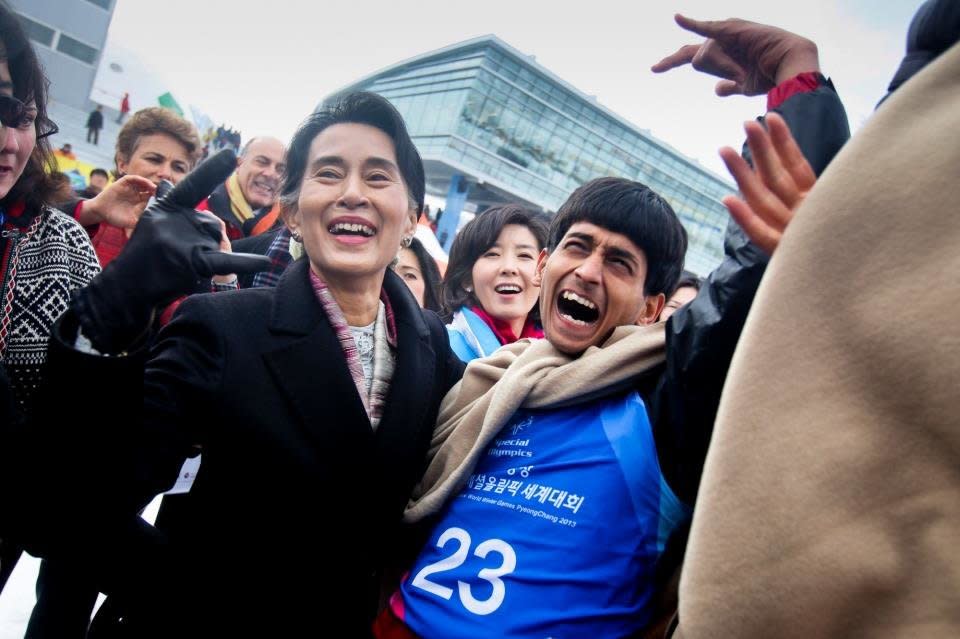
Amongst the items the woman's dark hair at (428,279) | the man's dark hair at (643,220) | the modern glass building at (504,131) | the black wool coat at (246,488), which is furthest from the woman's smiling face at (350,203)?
the modern glass building at (504,131)

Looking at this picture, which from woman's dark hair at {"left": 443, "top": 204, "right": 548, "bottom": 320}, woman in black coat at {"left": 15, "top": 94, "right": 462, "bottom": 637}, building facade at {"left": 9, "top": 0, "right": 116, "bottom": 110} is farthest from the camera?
building facade at {"left": 9, "top": 0, "right": 116, "bottom": 110}

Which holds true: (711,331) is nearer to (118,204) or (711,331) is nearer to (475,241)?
(475,241)

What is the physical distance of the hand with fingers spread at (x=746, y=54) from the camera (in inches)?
43.2

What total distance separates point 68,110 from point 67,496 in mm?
28341

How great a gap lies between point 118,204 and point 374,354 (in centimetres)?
138

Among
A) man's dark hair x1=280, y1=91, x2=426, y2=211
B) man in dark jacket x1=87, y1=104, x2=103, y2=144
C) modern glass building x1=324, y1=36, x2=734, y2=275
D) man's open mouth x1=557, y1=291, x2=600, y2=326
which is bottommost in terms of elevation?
man in dark jacket x1=87, y1=104, x2=103, y2=144

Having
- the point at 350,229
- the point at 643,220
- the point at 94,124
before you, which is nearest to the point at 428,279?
the point at 350,229

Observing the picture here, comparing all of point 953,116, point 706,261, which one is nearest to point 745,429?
point 953,116

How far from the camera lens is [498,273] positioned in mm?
2898

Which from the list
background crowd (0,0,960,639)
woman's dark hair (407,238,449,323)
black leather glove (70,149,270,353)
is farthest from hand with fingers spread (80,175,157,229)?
woman's dark hair (407,238,449,323)

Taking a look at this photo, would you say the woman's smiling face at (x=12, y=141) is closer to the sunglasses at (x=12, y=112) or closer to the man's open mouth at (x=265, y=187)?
the sunglasses at (x=12, y=112)

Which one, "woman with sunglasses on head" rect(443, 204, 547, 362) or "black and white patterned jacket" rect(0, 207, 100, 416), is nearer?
"black and white patterned jacket" rect(0, 207, 100, 416)

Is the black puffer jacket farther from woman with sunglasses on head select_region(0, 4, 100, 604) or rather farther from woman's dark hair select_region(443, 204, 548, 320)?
woman's dark hair select_region(443, 204, 548, 320)

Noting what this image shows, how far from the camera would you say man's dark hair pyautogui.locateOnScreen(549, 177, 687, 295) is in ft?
5.45
